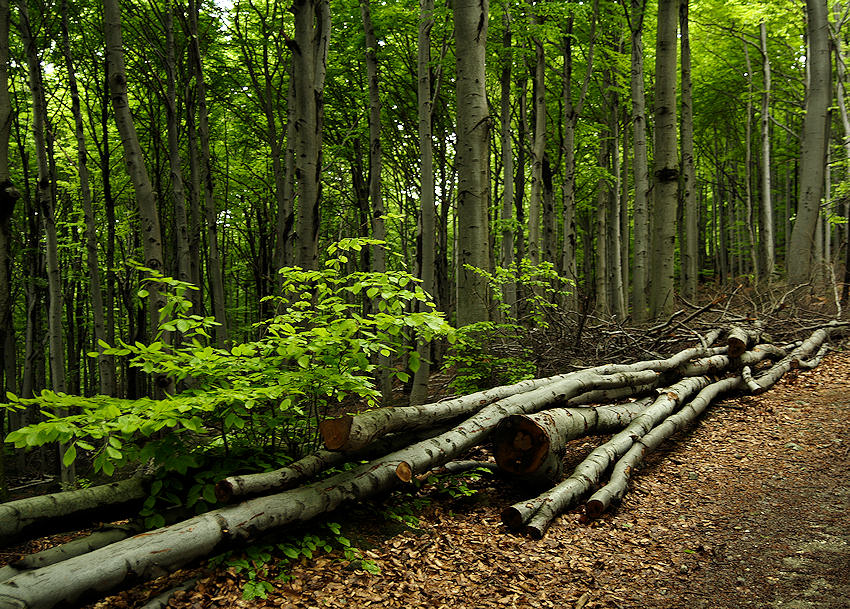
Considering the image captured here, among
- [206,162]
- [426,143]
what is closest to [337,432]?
[426,143]

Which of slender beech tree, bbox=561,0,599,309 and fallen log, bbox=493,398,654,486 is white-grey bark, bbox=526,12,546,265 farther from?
fallen log, bbox=493,398,654,486

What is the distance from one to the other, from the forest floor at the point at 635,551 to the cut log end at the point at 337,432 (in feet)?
2.21

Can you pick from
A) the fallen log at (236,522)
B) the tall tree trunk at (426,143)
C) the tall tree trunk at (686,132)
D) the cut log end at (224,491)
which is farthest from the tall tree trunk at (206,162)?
the tall tree trunk at (686,132)

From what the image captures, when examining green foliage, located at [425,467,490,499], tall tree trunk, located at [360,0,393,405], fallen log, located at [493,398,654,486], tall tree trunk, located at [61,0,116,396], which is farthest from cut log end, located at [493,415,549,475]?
tall tree trunk, located at [61,0,116,396]

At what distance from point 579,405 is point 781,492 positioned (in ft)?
5.88

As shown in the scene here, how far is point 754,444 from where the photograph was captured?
206 inches

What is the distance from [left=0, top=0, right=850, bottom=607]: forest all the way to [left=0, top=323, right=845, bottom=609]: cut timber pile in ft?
0.17

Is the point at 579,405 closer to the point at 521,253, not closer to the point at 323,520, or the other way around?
the point at 323,520

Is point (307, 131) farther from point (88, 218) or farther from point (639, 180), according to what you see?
point (639, 180)

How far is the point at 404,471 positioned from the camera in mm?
3699

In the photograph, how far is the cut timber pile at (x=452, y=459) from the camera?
2447mm

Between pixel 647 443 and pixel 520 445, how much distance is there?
5.27ft

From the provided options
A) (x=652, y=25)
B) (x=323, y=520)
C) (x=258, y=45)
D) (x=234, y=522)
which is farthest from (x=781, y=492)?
(x=652, y=25)

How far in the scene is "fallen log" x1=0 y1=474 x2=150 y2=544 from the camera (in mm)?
2654
